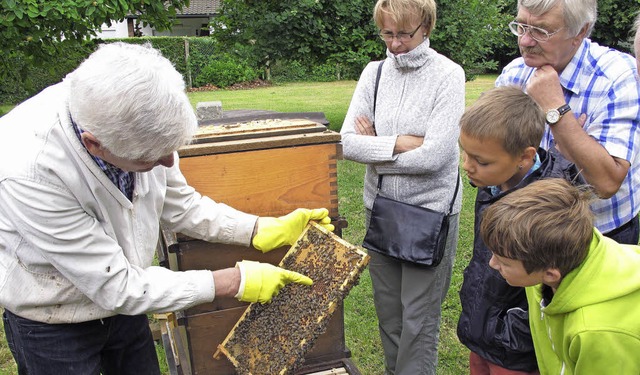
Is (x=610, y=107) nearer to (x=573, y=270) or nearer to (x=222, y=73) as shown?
(x=573, y=270)

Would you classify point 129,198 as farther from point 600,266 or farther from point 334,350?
point 600,266

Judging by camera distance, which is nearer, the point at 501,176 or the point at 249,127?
the point at 501,176

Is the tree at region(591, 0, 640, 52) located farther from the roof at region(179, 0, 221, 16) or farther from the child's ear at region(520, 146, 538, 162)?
the roof at region(179, 0, 221, 16)

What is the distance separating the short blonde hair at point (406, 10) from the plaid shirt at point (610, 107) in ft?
2.42

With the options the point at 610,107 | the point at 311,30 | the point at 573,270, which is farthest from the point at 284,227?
the point at 311,30

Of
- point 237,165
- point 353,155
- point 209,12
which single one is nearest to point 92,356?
point 237,165

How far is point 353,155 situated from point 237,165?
2.36ft

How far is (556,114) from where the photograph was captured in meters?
1.90

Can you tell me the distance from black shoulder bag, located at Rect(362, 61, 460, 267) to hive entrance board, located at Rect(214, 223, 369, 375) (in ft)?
1.81

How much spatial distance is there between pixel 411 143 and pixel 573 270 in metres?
1.09

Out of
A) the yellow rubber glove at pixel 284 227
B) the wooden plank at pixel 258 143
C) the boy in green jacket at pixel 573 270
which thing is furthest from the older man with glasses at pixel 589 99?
the yellow rubber glove at pixel 284 227

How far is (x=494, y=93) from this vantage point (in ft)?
6.47

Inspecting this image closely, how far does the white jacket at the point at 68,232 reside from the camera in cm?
166

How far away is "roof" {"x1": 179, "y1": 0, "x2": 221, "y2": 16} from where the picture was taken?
30.1 m
